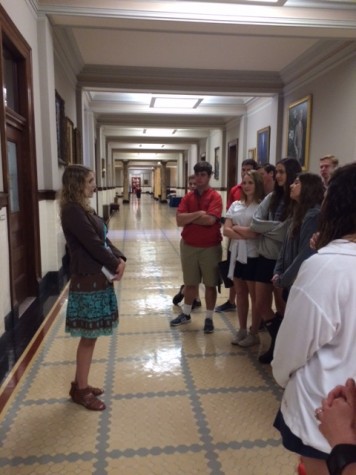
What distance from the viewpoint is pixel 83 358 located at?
2.07 metres

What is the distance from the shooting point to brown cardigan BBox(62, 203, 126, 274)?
74.4 inches

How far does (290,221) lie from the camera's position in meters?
2.33

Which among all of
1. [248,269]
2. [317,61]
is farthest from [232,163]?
[248,269]

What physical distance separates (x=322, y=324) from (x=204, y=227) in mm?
2174

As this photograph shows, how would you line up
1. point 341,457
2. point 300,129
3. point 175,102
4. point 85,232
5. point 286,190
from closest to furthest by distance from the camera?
point 341,457
point 85,232
point 286,190
point 300,129
point 175,102

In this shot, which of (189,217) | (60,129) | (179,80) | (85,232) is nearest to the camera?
(85,232)

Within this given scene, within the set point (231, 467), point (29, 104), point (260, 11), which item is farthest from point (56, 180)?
point (231, 467)

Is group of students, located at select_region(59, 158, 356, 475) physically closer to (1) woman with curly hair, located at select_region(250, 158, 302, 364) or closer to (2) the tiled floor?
(1) woman with curly hair, located at select_region(250, 158, 302, 364)

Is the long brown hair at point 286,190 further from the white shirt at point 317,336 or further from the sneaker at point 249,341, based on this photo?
the white shirt at point 317,336

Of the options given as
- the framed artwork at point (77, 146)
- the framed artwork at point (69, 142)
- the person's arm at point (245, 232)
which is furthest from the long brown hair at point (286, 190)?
the framed artwork at point (77, 146)

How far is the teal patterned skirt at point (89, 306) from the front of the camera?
6.50 feet

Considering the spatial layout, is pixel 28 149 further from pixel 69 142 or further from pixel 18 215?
pixel 69 142

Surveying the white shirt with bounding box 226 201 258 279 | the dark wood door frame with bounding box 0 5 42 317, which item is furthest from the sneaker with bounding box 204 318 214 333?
the dark wood door frame with bounding box 0 5 42 317

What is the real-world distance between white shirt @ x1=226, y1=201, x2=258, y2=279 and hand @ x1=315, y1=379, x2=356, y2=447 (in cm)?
193
